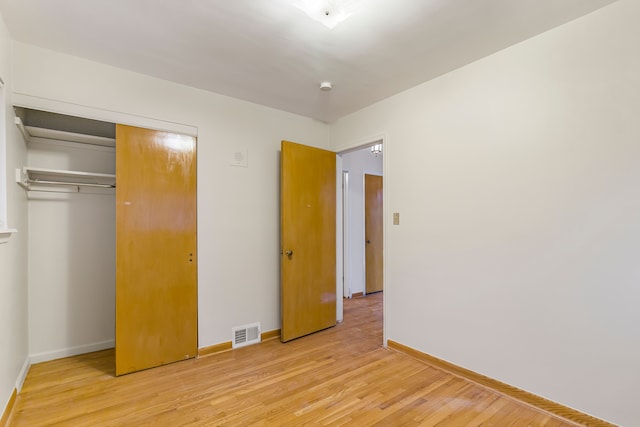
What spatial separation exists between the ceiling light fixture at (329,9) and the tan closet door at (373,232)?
11.9 feet

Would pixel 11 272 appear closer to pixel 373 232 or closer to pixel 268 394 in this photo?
pixel 268 394

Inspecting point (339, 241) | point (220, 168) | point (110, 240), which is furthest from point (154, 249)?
point (339, 241)

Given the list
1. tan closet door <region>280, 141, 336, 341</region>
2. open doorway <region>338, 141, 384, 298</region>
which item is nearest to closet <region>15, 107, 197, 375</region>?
tan closet door <region>280, 141, 336, 341</region>

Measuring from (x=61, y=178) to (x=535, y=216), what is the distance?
13.0ft

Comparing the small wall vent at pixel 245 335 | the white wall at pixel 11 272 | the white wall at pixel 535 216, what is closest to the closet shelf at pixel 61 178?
the white wall at pixel 11 272

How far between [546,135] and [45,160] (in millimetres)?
4075

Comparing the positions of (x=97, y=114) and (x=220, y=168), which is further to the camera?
(x=220, y=168)

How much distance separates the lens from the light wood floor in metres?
1.93

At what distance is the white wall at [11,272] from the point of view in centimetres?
184

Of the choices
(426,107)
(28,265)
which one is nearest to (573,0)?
(426,107)

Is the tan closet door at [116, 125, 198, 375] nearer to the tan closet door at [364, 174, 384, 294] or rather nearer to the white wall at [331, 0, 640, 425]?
the white wall at [331, 0, 640, 425]

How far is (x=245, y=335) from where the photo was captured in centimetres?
315

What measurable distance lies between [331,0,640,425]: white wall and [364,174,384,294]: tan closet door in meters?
2.40

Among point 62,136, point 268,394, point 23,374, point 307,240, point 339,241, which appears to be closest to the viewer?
point 268,394
